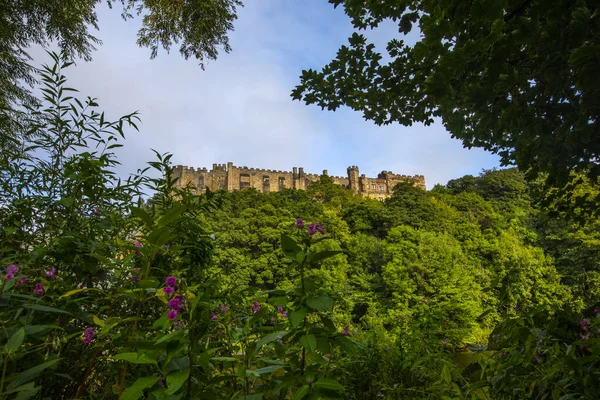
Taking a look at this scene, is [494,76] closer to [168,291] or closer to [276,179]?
[168,291]

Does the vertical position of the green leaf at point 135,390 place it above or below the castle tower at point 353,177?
below

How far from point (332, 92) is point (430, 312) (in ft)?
5.54

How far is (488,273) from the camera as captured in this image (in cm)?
1962

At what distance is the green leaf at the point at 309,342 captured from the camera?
743 millimetres

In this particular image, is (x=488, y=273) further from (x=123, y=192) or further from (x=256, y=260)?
(x=123, y=192)

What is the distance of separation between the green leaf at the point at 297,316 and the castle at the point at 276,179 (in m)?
44.0

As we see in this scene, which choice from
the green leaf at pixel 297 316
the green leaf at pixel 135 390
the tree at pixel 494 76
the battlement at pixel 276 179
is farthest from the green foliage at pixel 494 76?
the battlement at pixel 276 179

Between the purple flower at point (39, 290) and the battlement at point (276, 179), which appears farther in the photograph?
the battlement at point (276, 179)

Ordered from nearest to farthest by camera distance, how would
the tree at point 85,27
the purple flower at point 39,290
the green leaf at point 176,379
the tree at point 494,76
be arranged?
1. the green leaf at point 176,379
2. the purple flower at point 39,290
3. the tree at point 494,76
4. the tree at point 85,27

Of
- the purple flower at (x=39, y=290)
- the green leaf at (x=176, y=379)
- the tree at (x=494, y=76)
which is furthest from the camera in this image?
the tree at (x=494, y=76)

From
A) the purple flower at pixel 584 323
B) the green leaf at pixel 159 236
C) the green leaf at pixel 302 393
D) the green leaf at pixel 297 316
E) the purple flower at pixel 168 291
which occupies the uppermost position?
the green leaf at pixel 159 236

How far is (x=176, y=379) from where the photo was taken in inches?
25.2

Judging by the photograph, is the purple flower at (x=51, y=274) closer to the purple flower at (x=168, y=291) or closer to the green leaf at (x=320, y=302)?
the purple flower at (x=168, y=291)

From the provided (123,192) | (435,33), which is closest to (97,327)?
(123,192)
